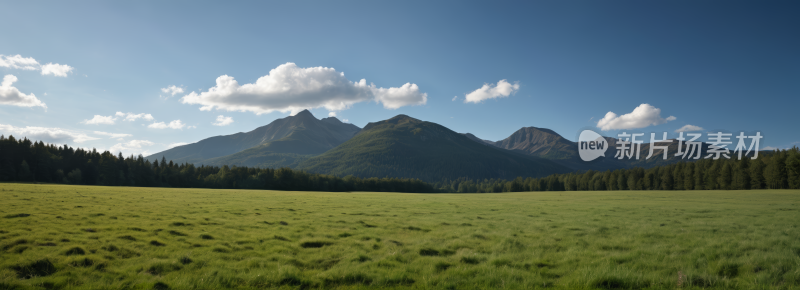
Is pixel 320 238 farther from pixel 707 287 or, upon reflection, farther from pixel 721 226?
pixel 721 226

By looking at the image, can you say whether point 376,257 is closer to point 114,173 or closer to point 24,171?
point 24,171

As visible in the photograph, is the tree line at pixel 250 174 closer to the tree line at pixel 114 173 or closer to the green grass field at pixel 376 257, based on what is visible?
the tree line at pixel 114 173

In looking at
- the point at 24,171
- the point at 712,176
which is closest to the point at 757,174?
the point at 712,176

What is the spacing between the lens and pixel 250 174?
142 metres

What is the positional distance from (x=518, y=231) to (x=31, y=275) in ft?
59.8

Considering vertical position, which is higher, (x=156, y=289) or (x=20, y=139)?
(x=20, y=139)

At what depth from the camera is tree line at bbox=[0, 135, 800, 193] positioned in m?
92.6

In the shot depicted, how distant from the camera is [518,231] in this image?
16969 millimetres

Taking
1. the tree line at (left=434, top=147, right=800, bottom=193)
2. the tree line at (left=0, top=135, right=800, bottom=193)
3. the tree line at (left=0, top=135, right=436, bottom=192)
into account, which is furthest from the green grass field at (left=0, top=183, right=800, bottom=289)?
the tree line at (left=0, top=135, right=436, bottom=192)

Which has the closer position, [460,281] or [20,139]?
[460,281]

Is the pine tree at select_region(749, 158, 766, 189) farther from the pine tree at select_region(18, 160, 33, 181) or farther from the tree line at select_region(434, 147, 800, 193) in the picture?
the pine tree at select_region(18, 160, 33, 181)

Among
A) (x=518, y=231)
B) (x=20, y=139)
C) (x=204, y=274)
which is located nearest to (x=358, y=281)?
(x=204, y=274)

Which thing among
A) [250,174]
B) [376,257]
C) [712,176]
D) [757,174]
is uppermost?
[757,174]

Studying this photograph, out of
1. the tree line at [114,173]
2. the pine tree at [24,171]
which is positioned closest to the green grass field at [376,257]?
the pine tree at [24,171]
